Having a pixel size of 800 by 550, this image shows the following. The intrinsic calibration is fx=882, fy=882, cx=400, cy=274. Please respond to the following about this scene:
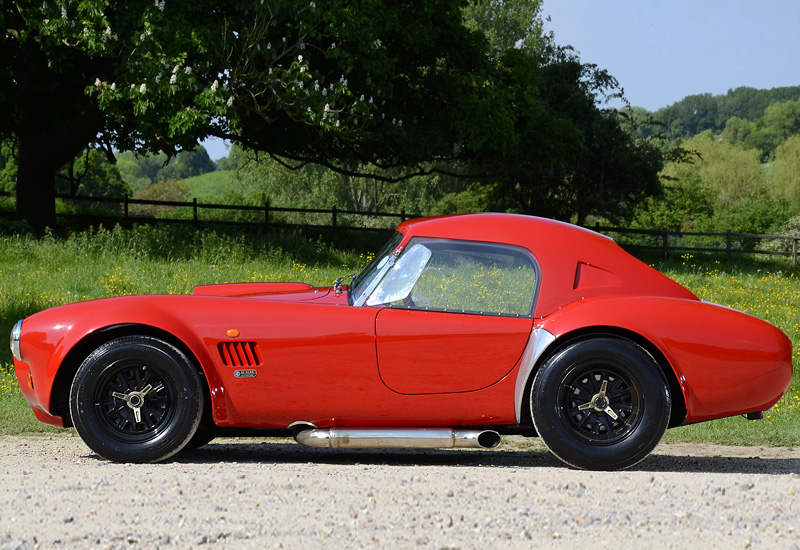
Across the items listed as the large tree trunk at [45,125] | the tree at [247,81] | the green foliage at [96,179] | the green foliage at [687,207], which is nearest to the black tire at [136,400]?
the tree at [247,81]

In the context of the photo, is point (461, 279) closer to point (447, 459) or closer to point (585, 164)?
point (447, 459)

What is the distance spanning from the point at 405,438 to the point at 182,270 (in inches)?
488

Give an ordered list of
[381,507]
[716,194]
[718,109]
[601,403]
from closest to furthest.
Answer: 1. [381,507]
2. [601,403]
3. [716,194]
4. [718,109]

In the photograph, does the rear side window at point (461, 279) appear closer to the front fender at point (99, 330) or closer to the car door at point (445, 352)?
the car door at point (445, 352)

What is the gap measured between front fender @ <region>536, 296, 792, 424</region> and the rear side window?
0.29 metres

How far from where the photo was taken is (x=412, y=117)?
22641 mm

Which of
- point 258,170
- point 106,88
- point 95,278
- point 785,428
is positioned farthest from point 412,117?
point 258,170

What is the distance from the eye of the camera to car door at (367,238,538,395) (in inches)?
214

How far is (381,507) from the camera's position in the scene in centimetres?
412

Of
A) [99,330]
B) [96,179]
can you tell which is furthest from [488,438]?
[96,179]

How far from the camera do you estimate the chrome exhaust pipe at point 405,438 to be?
538 centimetres

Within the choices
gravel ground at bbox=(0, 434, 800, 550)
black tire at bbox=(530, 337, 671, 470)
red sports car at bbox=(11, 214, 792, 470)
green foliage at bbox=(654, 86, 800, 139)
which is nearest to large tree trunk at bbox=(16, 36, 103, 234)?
red sports car at bbox=(11, 214, 792, 470)

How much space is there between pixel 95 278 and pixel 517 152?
45.2 feet

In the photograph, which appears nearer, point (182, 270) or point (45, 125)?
point (182, 270)
